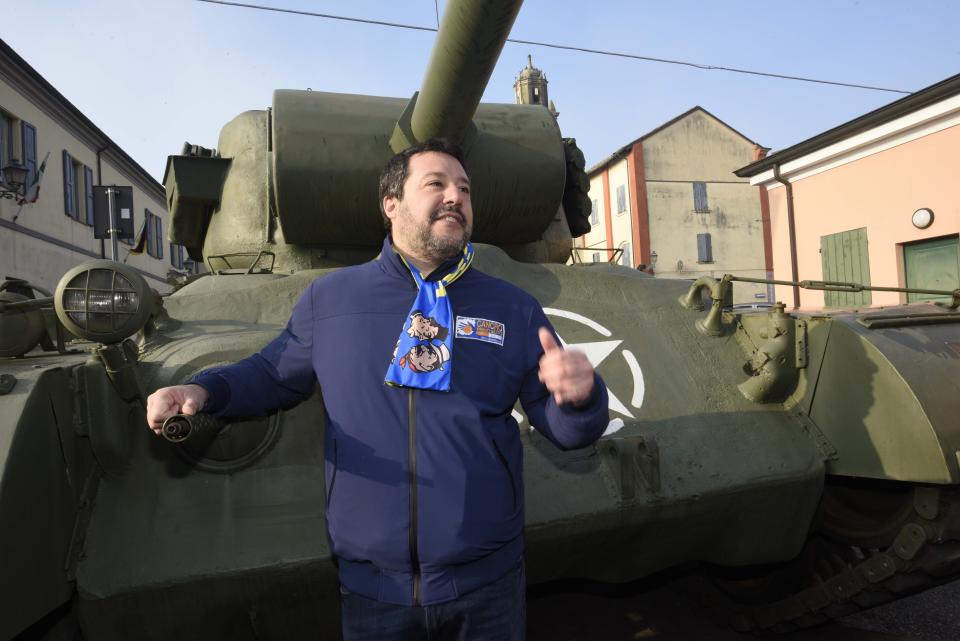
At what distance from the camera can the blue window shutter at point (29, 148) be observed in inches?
601

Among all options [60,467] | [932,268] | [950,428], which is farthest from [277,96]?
[932,268]

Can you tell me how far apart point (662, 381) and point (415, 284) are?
155cm

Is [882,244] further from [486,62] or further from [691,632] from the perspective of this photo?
[486,62]

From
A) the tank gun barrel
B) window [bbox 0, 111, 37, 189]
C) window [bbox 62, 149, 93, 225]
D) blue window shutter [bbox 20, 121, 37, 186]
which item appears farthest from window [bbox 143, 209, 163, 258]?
the tank gun barrel

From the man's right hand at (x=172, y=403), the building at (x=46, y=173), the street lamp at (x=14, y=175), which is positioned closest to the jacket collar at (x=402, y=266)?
the man's right hand at (x=172, y=403)

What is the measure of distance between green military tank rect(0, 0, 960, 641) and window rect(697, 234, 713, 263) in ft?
92.2

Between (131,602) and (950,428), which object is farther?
(950,428)

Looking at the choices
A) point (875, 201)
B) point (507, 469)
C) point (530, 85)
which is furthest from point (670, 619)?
point (530, 85)

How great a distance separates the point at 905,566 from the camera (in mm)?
2834

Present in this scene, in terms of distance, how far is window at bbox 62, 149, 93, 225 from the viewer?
17.7 meters

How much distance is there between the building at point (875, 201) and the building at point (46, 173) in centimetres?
1236

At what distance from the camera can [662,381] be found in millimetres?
3133

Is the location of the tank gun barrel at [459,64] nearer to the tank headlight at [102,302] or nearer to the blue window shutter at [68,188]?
the tank headlight at [102,302]

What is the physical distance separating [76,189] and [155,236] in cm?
580
